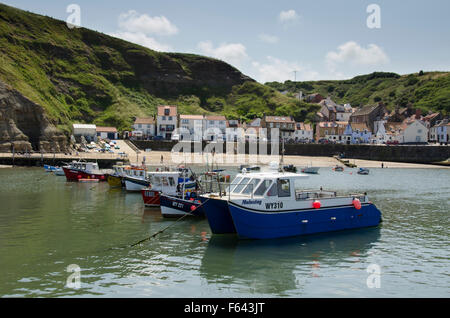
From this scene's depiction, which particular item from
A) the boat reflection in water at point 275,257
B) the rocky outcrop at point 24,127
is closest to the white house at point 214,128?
the rocky outcrop at point 24,127

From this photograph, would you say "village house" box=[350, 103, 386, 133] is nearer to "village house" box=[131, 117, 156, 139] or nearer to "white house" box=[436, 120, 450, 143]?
"white house" box=[436, 120, 450, 143]

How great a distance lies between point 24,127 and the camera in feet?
283

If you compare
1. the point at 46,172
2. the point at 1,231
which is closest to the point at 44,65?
the point at 46,172

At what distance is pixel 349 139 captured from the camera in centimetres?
12656

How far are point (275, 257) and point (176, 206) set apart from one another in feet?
38.3

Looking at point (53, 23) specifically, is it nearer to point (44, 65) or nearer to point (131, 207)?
point (44, 65)

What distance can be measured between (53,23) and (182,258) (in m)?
156

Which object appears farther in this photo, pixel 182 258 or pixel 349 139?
pixel 349 139

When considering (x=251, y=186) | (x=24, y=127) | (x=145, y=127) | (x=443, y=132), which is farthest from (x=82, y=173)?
(x=443, y=132)

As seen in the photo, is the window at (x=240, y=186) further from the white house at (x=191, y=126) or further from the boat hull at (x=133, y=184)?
the white house at (x=191, y=126)

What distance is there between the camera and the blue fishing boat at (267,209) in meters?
22.3

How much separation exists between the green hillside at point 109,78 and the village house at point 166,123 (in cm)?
1411
